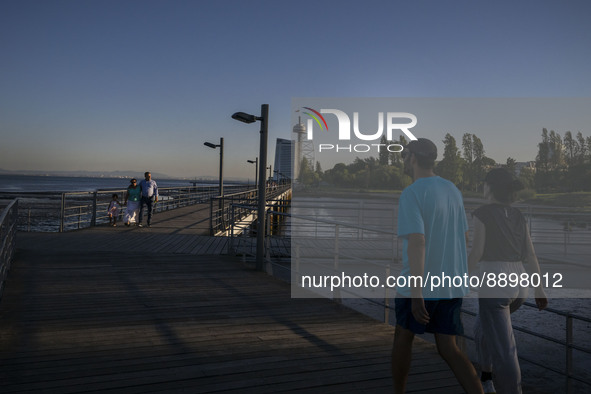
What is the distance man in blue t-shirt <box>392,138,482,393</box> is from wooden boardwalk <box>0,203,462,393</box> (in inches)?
30.8

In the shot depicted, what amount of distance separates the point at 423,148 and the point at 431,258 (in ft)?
1.69

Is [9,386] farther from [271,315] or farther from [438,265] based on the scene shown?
[438,265]

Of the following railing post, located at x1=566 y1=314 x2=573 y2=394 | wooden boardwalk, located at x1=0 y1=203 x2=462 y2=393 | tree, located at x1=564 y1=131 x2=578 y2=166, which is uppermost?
tree, located at x1=564 y1=131 x2=578 y2=166

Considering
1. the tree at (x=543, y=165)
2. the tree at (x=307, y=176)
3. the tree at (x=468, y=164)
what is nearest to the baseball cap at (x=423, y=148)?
the tree at (x=468, y=164)

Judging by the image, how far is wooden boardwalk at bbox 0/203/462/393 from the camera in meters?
2.61

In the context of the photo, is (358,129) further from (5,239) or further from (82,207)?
(82,207)

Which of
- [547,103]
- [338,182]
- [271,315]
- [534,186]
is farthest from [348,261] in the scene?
[547,103]

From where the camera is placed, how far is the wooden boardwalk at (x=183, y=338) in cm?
261

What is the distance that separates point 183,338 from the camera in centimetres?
342

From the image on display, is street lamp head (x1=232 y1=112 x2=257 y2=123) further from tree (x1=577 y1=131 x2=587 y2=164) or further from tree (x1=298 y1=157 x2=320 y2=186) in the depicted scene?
tree (x1=577 y1=131 x2=587 y2=164)

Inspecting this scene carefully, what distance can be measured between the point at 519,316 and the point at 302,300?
598 centimetres

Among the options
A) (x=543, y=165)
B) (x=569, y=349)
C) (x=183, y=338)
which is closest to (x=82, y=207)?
(x=183, y=338)

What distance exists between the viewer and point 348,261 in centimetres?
1248

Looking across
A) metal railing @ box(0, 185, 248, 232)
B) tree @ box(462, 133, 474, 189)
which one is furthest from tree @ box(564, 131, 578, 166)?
metal railing @ box(0, 185, 248, 232)
